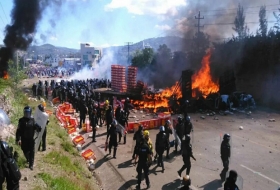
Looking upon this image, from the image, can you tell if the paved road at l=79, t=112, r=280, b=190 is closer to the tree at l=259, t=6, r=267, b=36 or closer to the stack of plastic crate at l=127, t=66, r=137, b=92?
the stack of plastic crate at l=127, t=66, r=137, b=92

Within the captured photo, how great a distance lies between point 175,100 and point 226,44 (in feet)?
52.2

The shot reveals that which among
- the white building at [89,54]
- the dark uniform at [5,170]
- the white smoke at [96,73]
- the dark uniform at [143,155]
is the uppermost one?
the white building at [89,54]

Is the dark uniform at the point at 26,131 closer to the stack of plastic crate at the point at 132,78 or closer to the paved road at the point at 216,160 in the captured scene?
the paved road at the point at 216,160

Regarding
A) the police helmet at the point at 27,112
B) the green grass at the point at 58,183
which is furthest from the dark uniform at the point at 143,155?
the police helmet at the point at 27,112

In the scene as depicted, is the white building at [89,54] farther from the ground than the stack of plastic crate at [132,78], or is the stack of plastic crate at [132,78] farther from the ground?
the white building at [89,54]

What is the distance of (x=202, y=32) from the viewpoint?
38031 mm

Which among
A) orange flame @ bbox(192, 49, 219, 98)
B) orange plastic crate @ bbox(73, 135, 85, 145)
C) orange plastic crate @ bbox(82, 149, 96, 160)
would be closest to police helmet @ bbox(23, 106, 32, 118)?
orange plastic crate @ bbox(82, 149, 96, 160)

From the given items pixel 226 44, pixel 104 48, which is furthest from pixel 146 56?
pixel 104 48

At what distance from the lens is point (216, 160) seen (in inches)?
429

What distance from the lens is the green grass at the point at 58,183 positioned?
6.81 metres

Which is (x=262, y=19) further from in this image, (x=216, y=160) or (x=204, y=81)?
(x=216, y=160)

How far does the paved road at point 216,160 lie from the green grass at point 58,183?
1.91 metres

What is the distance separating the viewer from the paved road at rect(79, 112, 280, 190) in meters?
8.91

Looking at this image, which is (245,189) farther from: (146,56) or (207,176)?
(146,56)
